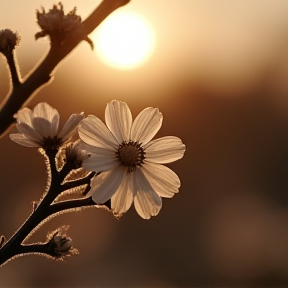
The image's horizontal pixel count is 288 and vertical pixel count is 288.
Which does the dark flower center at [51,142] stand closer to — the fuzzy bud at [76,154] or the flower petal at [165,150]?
the fuzzy bud at [76,154]

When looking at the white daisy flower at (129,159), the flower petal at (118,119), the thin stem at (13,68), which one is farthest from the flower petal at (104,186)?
the thin stem at (13,68)

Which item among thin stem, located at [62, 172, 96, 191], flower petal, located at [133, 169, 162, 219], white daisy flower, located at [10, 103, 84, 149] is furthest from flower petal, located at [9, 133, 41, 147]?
flower petal, located at [133, 169, 162, 219]

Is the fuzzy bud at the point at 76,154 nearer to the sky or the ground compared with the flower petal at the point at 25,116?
nearer to the sky

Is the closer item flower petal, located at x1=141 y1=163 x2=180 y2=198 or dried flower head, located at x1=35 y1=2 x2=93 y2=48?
dried flower head, located at x1=35 y1=2 x2=93 y2=48

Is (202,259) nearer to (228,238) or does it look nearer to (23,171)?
(228,238)

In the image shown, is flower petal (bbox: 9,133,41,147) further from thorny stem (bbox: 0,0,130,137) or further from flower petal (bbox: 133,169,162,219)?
flower petal (bbox: 133,169,162,219)

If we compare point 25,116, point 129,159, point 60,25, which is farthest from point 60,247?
point 60,25
